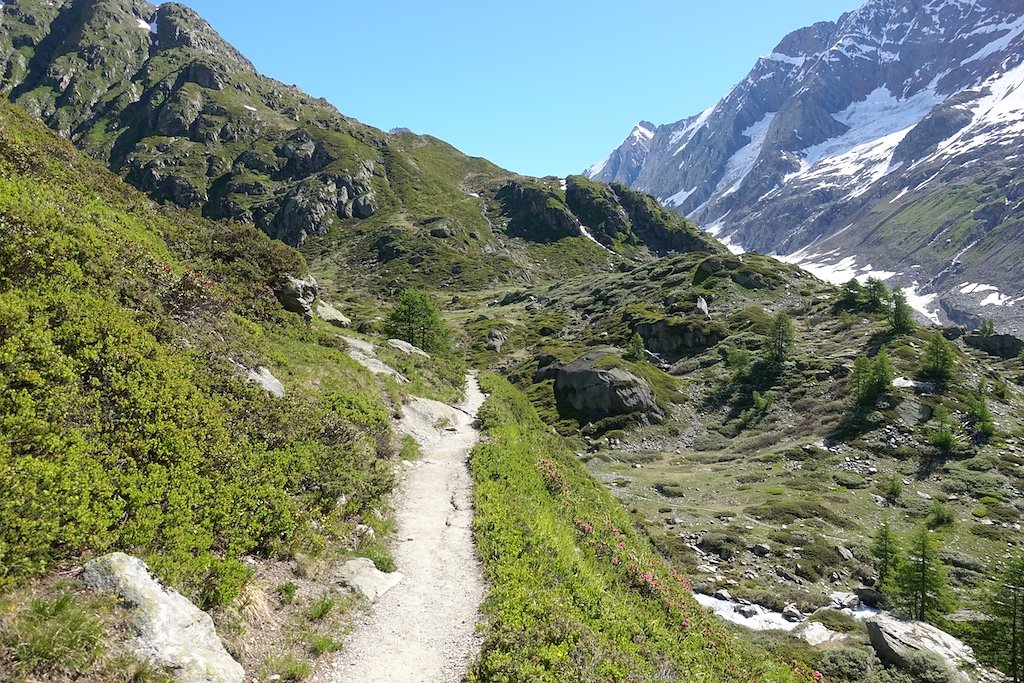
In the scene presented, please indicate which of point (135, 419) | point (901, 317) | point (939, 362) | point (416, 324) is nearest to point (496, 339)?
point (416, 324)

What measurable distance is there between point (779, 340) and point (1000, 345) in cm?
5056

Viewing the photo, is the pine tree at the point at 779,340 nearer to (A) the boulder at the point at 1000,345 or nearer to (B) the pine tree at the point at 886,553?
(A) the boulder at the point at 1000,345

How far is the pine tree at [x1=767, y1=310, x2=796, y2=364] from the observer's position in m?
72.0

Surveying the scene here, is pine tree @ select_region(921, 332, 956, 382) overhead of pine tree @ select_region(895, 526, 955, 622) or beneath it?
overhead

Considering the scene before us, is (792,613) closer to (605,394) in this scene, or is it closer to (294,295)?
(294,295)

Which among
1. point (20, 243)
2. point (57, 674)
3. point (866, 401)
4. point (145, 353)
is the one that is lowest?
point (57, 674)

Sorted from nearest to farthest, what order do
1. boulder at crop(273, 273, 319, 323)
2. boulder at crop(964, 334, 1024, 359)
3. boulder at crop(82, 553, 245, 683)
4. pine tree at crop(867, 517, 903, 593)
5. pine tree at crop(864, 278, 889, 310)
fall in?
boulder at crop(82, 553, 245, 683)
pine tree at crop(867, 517, 903, 593)
boulder at crop(273, 273, 319, 323)
pine tree at crop(864, 278, 889, 310)
boulder at crop(964, 334, 1024, 359)

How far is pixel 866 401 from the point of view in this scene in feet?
188

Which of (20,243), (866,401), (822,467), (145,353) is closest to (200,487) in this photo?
(145,353)

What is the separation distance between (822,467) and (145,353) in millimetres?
56064

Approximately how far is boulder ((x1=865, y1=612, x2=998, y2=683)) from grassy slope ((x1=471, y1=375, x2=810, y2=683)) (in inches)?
255

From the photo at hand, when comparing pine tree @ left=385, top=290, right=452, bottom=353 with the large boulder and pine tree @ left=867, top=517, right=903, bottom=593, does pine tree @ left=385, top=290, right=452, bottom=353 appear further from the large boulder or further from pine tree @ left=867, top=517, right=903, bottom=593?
pine tree @ left=867, top=517, right=903, bottom=593

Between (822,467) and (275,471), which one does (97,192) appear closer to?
(275,471)

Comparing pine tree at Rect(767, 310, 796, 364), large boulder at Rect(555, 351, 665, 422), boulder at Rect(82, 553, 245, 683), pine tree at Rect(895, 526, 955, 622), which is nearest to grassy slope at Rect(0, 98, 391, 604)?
boulder at Rect(82, 553, 245, 683)
